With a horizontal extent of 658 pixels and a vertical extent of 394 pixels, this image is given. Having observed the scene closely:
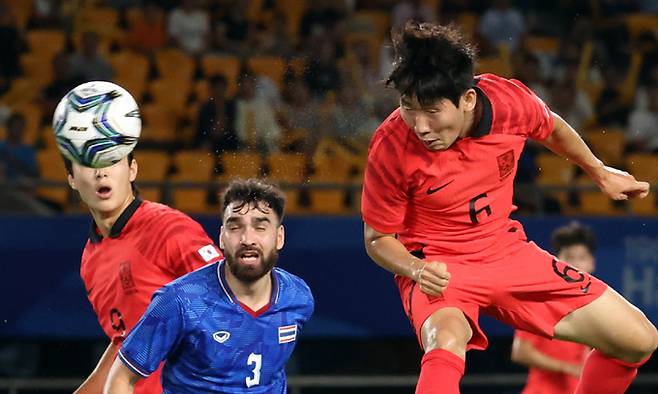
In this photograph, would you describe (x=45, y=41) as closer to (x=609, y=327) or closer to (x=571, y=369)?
(x=571, y=369)

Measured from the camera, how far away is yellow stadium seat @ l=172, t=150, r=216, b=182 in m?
9.64

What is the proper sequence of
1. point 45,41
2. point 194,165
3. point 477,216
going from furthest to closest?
point 45,41 → point 194,165 → point 477,216

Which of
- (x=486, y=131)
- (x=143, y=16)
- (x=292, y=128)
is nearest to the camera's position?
(x=486, y=131)

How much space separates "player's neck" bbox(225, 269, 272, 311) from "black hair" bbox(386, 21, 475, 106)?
0.91 metres

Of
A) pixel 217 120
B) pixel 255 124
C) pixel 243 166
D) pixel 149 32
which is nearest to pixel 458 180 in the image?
pixel 243 166

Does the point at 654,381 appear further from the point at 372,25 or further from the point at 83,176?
the point at 83,176

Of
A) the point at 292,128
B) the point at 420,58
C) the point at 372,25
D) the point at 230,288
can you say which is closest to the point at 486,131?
the point at 420,58

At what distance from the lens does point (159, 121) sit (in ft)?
34.7

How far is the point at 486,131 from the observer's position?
5.11 m

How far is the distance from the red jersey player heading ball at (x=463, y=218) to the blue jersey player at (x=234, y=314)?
0.55 m

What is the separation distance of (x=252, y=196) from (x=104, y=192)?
3.07 ft

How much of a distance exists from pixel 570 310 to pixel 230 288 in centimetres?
147

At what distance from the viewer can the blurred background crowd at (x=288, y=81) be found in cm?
940

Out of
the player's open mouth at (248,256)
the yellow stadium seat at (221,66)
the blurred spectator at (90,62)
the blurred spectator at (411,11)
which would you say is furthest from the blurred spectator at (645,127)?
the player's open mouth at (248,256)
